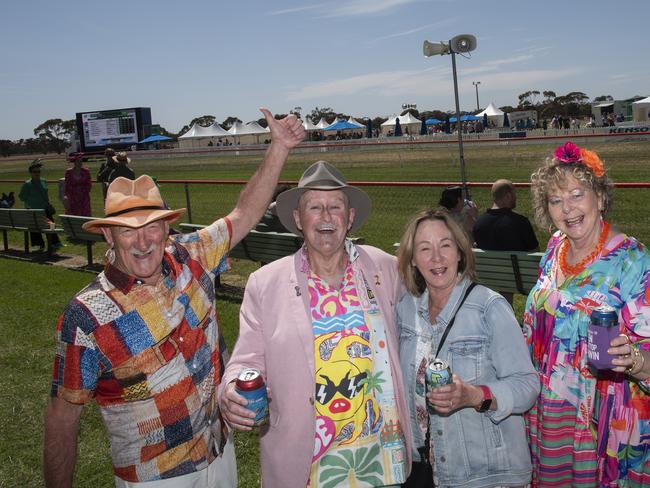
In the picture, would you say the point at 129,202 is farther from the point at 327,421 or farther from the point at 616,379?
the point at 616,379

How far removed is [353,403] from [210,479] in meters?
0.79

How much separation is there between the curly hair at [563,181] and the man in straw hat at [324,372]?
3.27ft

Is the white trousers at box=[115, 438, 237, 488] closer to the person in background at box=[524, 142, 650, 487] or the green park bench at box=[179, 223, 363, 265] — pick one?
the person in background at box=[524, 142, 650, 487]

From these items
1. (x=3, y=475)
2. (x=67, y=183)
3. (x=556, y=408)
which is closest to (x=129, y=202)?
(x=556, y=408)

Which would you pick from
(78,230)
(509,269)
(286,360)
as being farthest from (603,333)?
(78,230)

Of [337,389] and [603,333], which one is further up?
[603,333]

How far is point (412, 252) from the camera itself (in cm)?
291

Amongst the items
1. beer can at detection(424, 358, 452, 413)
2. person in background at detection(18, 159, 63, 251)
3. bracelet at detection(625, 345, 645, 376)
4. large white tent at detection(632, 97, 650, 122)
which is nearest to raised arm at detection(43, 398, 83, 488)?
beer can at detection(424, 358, 452, 413)

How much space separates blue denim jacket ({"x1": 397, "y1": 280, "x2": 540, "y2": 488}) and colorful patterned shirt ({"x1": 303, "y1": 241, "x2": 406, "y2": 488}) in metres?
0.22

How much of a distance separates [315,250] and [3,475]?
310cm

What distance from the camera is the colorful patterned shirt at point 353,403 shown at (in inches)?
104

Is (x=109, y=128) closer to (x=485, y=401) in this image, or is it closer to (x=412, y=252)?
(x=412, y=252)

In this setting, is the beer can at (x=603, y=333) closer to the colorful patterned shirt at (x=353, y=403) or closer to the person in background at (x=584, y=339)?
the person in background at (x=584, y=339)

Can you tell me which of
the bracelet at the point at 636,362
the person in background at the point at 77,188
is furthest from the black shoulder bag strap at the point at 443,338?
the person in background at the point at 77,188
